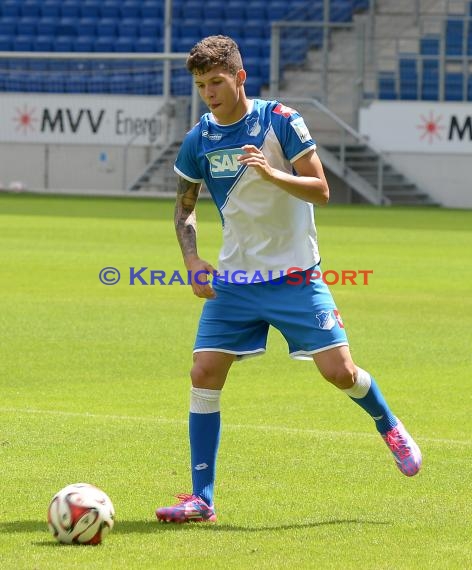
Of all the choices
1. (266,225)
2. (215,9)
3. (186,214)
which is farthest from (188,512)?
(215,9)

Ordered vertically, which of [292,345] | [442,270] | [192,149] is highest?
[192,149]

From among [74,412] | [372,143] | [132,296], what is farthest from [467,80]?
[74,412]

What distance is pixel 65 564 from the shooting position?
4.88 metres

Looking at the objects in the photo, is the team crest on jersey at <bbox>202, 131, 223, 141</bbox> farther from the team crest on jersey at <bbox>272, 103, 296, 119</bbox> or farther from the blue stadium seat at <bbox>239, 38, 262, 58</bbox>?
the blue stadium seat at <bbox>239, 38, 262, 58</bbox>

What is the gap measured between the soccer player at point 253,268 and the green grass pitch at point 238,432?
15.9 inches

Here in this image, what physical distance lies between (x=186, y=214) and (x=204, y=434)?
1.01 m

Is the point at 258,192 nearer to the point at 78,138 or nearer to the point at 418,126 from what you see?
the point at 418,126

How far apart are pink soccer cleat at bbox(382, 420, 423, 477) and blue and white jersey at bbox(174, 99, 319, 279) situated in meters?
0.85

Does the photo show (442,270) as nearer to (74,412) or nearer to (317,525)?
(74,412)

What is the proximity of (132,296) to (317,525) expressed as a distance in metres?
9.64

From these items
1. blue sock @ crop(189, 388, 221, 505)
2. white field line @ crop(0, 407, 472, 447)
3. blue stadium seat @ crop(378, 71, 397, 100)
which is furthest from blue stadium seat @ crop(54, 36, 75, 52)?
blue sock @ crop(189, 388, 221, 505)

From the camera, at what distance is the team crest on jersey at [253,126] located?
5.82 metres

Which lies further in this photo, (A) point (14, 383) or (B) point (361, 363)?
(B) point (361, 363)

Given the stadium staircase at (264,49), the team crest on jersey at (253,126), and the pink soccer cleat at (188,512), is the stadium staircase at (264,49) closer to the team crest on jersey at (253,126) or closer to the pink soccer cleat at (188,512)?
the team crest on jersey at (253,126)
